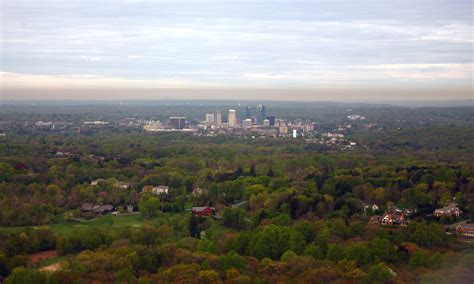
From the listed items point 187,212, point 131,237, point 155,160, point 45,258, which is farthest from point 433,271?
point 155,160

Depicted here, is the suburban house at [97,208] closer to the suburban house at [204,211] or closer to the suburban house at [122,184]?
the suburban house at [122,184]

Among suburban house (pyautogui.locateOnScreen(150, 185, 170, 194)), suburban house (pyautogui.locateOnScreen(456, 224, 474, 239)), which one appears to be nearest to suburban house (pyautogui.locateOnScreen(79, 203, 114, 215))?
suburban house (pyautogui.locateOnScreen(150, 185, 170, 194))

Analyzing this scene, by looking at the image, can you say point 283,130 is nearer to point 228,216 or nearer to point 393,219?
point 228,216

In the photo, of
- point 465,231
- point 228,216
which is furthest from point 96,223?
point 465,231

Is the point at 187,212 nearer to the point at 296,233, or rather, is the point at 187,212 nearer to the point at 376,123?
the point at 296,233

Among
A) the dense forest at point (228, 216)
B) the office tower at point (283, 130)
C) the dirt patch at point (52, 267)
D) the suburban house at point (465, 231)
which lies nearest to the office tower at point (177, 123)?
the office tower at point (283, 130)
